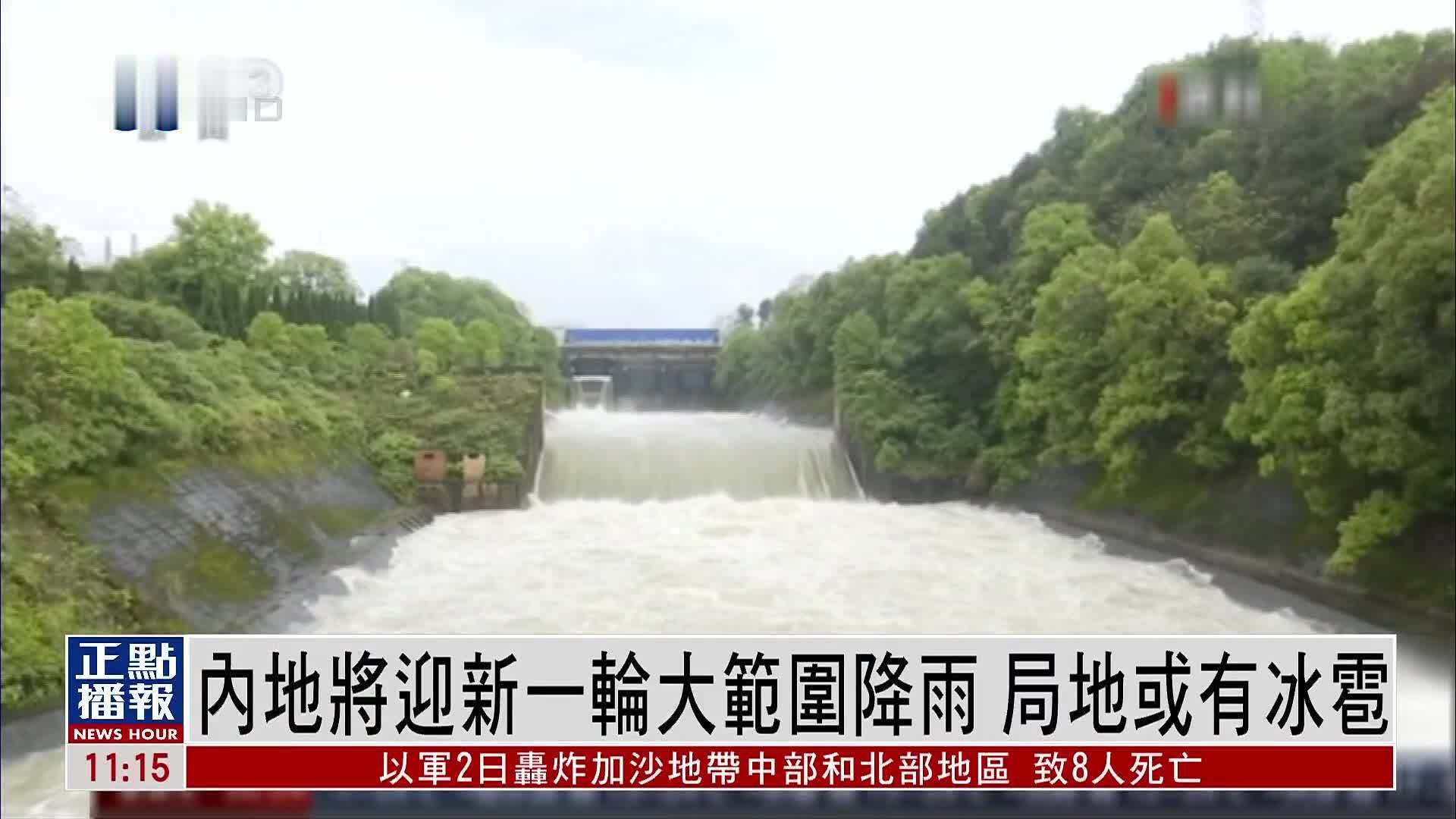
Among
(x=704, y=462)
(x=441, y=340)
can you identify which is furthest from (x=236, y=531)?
(x=704, y=462)

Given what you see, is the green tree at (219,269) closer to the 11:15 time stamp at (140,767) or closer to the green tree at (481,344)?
the green tree at (481,344)

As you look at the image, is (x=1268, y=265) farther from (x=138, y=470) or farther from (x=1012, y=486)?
(x=138, y=470)

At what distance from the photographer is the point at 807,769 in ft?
7.26

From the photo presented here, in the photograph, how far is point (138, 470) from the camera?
14.0 ft

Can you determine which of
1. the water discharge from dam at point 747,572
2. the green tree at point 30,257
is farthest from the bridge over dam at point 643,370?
the green tree at point 30,257

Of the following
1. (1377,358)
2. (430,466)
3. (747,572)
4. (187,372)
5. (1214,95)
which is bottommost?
(747,572)

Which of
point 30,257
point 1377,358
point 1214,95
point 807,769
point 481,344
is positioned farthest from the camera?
point 481,344

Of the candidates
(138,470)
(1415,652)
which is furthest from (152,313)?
(1415,652)

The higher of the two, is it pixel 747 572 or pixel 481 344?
pixel 481 344

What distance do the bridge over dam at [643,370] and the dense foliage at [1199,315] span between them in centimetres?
34

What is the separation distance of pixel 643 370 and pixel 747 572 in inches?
76.6

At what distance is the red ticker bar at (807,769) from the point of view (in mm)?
2201

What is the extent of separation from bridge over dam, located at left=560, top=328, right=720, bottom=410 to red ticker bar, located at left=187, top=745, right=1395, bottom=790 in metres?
3.09

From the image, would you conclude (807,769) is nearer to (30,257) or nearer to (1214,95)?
(1214,95)
